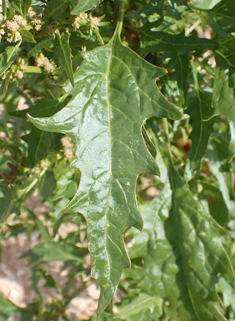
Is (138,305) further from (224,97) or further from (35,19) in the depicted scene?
(35,19)

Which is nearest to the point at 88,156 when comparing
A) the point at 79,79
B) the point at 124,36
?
the point at 79,79

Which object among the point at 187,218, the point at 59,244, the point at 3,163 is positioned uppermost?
the point at 3,163

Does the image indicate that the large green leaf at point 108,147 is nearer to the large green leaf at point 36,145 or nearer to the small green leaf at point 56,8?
the small green leaf at point 56,8

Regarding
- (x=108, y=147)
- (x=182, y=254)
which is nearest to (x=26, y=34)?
(x=108, y=147)

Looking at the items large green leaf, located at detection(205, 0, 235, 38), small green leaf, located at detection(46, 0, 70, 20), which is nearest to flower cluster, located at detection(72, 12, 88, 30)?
small green leaf, located at detection(46, 0, 70, 20)

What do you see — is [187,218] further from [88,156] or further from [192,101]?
[88,156]

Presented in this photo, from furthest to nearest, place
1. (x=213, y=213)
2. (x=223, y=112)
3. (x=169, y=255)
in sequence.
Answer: (x=213, y=213), (x=169, y=255), (x=223, y=112)
